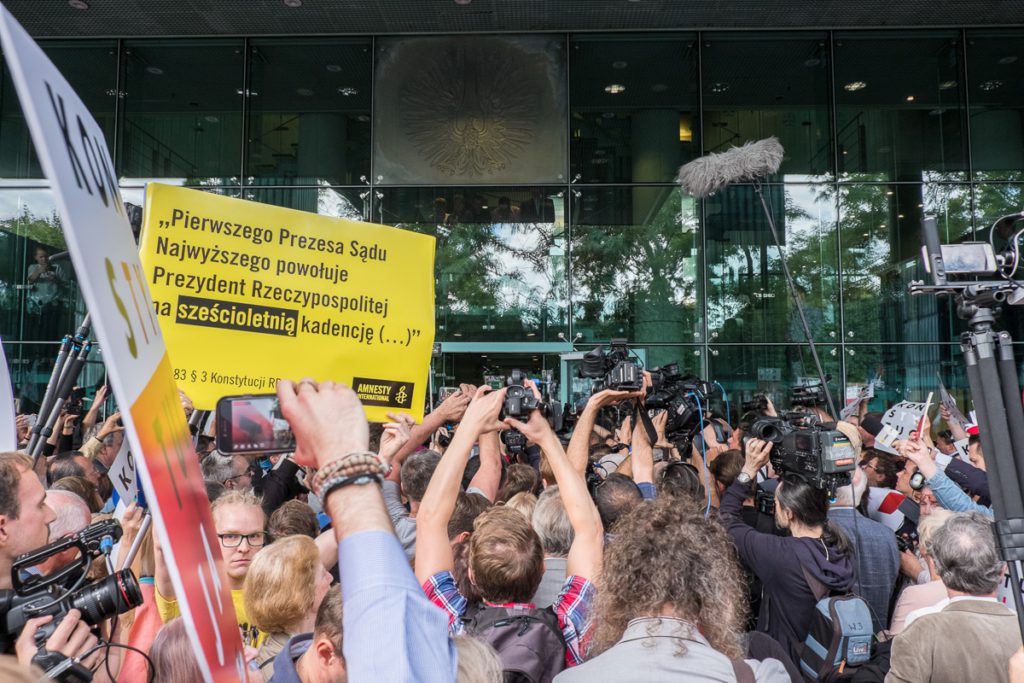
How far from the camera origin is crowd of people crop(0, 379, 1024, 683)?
1.17 meters

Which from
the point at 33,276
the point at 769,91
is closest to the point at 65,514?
the point at 33,276

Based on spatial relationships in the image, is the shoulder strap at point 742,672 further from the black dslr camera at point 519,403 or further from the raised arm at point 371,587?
the black dslr camera at point 519,403

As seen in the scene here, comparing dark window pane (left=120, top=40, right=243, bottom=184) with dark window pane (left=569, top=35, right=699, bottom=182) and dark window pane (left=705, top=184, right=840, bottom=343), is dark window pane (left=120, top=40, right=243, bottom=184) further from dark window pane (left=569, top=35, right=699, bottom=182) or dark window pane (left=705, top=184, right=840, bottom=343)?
dark window pane (left=705, top=184, right=840, bottom=343)

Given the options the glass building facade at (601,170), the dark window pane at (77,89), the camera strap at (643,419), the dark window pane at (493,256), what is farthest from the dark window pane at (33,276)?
the camera strap at (643,419)

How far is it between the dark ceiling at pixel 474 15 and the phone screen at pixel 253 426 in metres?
11.9

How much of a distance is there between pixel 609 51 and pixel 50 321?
1004 centimetres

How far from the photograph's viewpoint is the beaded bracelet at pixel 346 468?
1.13 m

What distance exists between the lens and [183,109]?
13250 mm

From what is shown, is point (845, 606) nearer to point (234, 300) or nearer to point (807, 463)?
point (807, 463)

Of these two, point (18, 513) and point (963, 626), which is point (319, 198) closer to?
point (18, 513)

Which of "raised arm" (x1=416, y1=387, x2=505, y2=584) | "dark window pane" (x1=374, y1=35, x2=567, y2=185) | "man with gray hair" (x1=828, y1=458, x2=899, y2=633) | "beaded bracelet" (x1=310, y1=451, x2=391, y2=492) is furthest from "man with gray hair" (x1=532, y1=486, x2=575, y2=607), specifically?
"dark window pane" (x1=374, y1=35, x2=567, y2=185)

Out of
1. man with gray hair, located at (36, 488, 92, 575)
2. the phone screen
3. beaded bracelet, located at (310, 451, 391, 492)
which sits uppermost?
the phone screen

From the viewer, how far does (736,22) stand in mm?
12820

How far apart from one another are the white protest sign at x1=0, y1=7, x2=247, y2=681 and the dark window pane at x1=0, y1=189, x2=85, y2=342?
12.8 m
